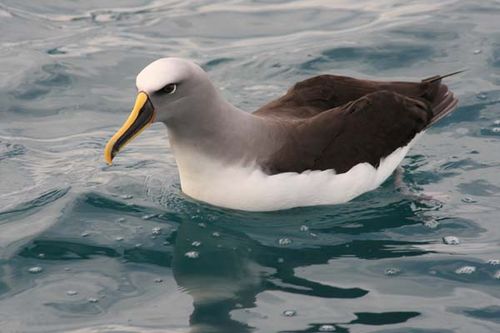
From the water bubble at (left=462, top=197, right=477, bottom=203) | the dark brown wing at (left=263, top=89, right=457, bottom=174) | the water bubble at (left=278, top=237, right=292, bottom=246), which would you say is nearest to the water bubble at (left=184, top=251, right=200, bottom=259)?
the water bubble at (left=278, top=237, right=292, bottom=246)

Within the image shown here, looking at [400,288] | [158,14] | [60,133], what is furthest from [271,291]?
[158,14]

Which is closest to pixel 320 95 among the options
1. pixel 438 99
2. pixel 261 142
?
pixel 261 142

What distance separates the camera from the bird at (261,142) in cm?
875

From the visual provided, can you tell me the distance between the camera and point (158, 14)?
14.8m

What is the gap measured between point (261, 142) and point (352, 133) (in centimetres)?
84

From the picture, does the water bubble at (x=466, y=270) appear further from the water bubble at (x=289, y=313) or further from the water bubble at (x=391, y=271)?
Answer: the water bubble at (x=289, y=313)

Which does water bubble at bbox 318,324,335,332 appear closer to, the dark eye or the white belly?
the white belly

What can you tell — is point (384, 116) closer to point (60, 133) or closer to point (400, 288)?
point (400, 288)

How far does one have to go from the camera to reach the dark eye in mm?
8711

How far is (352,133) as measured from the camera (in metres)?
9.46

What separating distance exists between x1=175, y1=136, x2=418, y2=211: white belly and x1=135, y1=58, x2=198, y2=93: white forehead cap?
2.30 ft

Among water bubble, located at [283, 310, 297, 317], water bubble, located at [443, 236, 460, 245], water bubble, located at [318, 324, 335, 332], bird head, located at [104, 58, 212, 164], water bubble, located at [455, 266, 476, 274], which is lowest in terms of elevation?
water bubble, located at [318, 324, 335, 332]

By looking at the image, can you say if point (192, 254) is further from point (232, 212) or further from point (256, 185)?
point (256, 185)

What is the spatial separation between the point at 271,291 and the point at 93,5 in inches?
308
